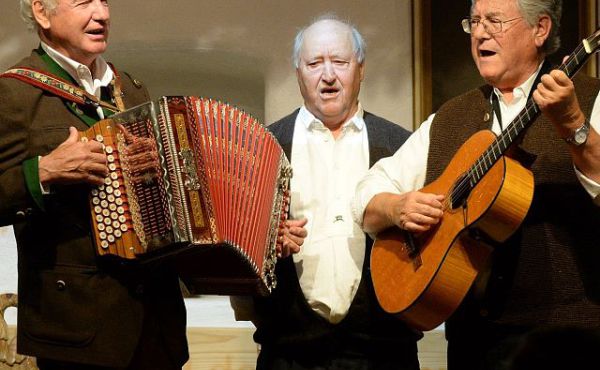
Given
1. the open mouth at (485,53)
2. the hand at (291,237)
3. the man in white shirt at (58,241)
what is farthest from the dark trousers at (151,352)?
the open mouth at (485,53)

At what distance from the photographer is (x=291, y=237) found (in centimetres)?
307

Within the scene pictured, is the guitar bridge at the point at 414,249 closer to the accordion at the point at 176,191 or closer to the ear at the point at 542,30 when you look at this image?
the accordion at the point at 176,191

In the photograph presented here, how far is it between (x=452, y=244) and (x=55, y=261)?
109cm

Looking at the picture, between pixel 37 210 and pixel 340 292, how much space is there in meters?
1.02

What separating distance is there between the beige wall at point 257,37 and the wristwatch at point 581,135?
2.50m

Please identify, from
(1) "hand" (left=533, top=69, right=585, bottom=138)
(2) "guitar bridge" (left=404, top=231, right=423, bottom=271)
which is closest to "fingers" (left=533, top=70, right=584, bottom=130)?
(1) "hand" (left=533, top=69, right=585, bottom=138)

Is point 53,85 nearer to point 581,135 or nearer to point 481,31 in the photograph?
point 481,31

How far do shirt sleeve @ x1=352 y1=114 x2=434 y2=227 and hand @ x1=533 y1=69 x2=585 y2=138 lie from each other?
634 mm

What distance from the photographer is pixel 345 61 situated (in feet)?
11.2

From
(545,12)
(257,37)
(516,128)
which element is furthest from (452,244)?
(257,37)

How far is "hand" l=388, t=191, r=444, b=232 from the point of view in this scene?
111 inches

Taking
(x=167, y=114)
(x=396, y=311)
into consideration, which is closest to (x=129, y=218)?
(x=167, y=114)

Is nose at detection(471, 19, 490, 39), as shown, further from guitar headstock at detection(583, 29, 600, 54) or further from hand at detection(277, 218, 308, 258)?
hand at detection(277, 218, 308, 258)

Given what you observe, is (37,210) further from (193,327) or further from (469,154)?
(193,327)
